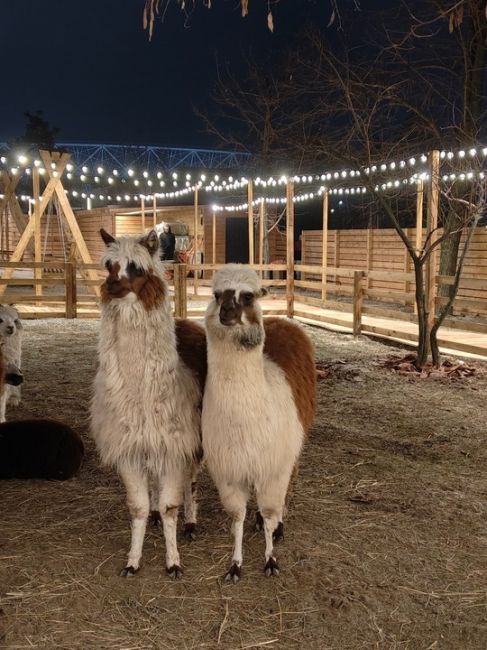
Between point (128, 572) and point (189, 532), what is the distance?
569 mm

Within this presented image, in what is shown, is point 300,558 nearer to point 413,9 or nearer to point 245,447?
point 245,447

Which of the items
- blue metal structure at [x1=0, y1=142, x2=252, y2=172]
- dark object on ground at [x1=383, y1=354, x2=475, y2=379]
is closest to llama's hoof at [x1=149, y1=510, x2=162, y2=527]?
dark object on ground at [x1=383, y1=354, x2=475, y2=379]

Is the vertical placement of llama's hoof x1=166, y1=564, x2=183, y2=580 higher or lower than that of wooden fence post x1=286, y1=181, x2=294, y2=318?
lower

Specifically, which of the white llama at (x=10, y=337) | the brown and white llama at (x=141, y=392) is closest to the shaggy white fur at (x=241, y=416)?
the brown and white llama at (x=141, y=392)

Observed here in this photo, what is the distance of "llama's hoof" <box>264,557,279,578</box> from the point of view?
3.16 metres

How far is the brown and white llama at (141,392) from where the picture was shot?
304 cm

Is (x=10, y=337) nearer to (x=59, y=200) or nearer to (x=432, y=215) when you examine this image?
(x=432, y=215)

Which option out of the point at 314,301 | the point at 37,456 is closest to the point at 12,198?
the point at 314,301

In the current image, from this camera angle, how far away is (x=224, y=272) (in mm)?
2994

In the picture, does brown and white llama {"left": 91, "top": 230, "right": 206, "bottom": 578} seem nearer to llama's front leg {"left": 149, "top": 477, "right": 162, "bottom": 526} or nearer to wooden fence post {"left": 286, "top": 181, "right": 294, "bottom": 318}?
llama's front leg {"left": 149, "top": 477, "right": 162, "bottom": 526}

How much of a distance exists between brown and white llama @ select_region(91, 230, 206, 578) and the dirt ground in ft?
1.08

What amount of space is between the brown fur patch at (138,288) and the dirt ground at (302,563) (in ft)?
4.87

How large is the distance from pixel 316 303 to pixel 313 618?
11.4m

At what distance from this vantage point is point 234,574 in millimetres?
3127
